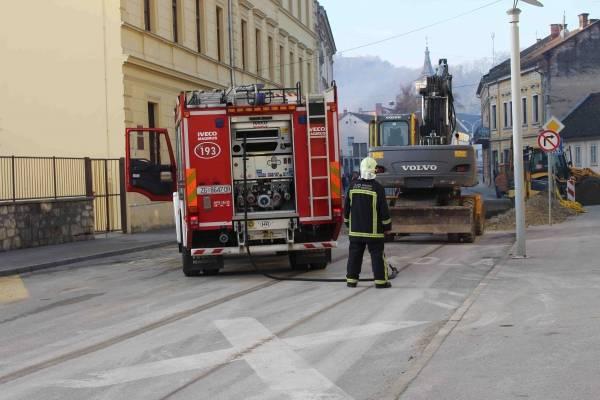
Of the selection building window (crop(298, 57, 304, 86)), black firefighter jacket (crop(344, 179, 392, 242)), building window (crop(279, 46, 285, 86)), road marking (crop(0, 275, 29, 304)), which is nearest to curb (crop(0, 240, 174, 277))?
road marking (crop(0, 275, 29, 304))

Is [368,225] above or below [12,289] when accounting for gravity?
above

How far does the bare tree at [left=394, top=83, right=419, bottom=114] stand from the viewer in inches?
5448

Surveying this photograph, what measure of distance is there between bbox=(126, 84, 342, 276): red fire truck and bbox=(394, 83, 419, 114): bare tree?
125 metres

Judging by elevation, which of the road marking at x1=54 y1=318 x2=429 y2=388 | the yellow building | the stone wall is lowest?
the road marking at x1=54 y1=318 x2=429 y2=388

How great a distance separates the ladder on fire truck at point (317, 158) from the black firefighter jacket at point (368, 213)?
158 centimetres

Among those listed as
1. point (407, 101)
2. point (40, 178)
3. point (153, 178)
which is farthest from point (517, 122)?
point (407, 101)

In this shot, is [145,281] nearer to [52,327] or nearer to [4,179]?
[52,327]

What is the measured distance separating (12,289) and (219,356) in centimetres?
696

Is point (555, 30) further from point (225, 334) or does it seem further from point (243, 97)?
point (225, 334)

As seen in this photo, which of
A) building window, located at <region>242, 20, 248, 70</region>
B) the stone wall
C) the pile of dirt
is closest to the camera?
the stone wall

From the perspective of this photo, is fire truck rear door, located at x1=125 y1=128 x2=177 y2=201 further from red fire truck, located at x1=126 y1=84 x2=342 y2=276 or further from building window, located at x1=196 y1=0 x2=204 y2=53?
building window, located at x1=196 y1=0 x2=204 y2=53

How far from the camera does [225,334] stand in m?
8.09

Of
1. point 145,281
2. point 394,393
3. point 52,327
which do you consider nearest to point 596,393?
point 394,393

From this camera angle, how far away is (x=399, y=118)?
2183 centimetres
